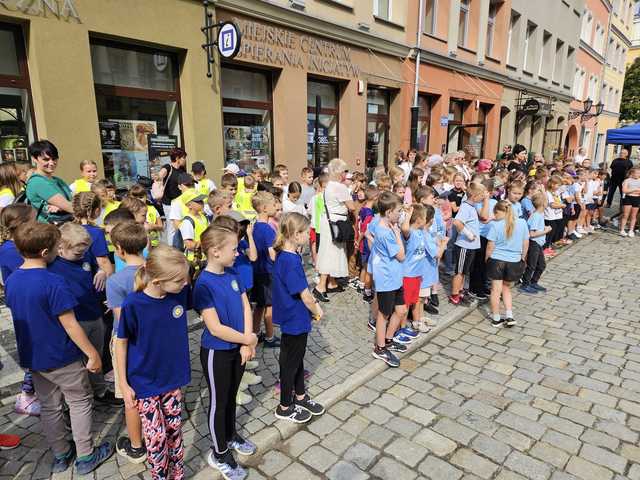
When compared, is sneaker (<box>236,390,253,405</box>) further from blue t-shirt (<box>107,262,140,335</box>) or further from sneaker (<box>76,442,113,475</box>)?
blue t-shirt (<box>107,262,140,335</box>)

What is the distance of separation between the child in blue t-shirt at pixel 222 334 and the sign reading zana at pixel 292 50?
6.78m

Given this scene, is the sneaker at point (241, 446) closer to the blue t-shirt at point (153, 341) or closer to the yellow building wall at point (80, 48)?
the blue t-shirt at point (153, 341)

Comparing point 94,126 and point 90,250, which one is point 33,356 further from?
point 94,126

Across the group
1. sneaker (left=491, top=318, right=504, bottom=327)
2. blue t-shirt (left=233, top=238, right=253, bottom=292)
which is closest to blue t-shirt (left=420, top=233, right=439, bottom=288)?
sneaker (left=491, top=318, right=504, bottom=327)

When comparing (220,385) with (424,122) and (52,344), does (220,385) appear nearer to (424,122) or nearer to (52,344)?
(52,344)

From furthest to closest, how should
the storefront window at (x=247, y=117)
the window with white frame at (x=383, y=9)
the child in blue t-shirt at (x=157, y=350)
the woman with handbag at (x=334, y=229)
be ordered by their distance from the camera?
the window with white frame at (x=383, y=9) < the storefront window at (x=247, y=117) < the woman with handbag at (x=334, y=229) < the child in blue t-shirt at (x=157, y=350)

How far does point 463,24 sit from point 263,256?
15907mm

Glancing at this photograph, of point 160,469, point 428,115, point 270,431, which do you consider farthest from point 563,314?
point 428,115

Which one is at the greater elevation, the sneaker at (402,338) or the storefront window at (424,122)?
the storefront window at (424,122)

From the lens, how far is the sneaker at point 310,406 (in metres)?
3.37

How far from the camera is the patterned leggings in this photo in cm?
240

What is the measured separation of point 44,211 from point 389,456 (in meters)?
3.97

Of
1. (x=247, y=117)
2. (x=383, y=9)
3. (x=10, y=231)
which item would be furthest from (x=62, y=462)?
(x=383, y=9)

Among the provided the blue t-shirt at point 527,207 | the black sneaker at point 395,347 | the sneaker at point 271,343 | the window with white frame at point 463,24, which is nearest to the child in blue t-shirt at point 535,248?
the blue t-shirt at point 527,207
